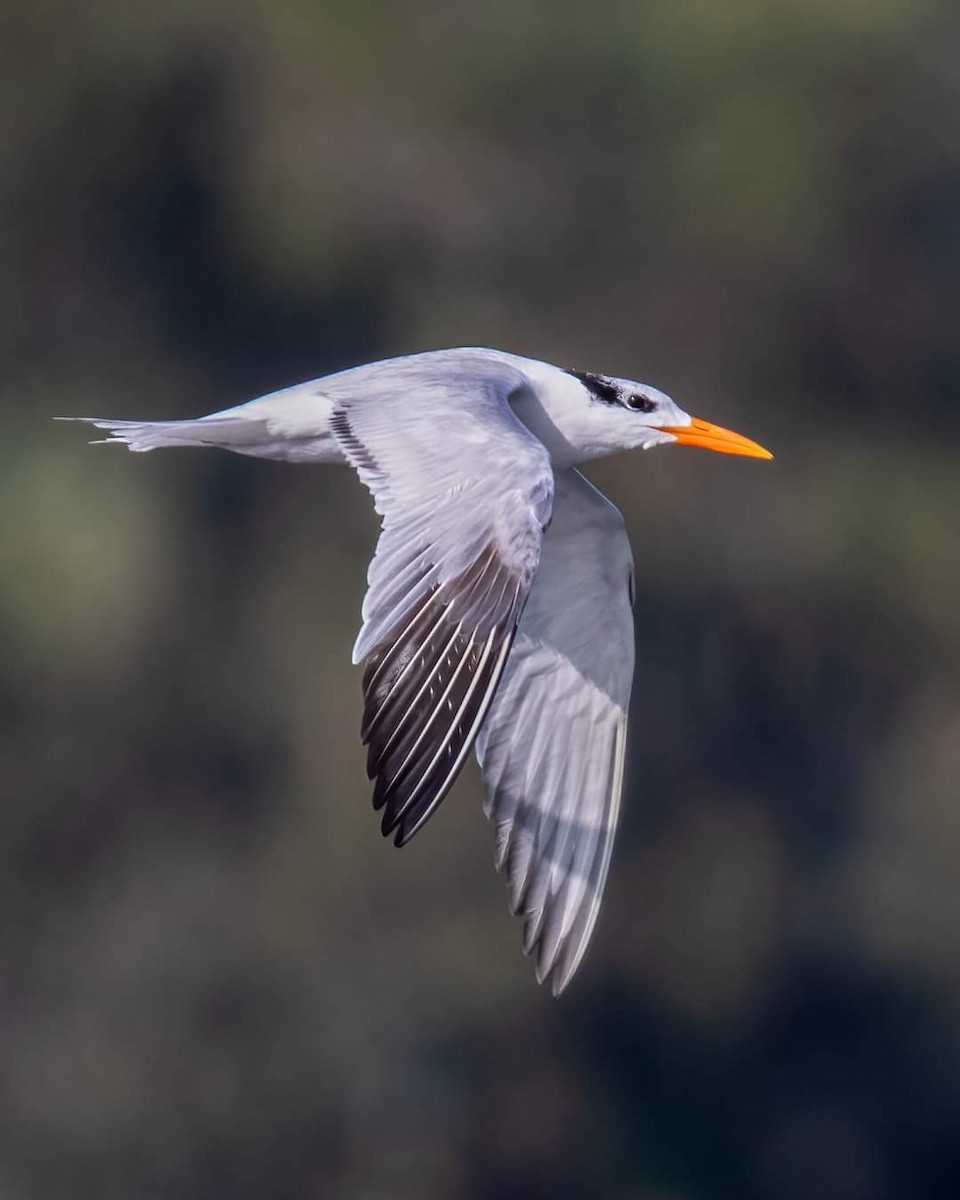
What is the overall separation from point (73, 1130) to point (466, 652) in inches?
451

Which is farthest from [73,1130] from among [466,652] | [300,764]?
[466,652]

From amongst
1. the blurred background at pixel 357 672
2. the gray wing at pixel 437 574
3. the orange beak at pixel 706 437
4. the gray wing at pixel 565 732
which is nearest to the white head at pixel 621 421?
the orange beak at pixel 706 437

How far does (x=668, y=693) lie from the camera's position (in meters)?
15.1

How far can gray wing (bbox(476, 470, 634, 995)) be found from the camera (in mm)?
4730

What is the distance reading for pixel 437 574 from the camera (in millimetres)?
3629

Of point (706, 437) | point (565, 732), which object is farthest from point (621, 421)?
point (565, 732)

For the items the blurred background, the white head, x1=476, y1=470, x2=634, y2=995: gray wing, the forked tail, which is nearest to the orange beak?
the white head

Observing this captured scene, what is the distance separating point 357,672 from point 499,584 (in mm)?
10209

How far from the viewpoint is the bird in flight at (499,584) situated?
11.5 feet

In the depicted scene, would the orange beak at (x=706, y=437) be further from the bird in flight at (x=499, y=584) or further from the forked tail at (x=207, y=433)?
the forked tail at (x=207, y=433)

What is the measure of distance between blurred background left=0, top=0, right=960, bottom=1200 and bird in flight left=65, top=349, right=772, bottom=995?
932 centimetres

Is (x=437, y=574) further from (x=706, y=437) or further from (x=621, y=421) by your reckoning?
(x=706, y=437)

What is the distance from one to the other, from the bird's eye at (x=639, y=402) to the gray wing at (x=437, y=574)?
0.66 metres

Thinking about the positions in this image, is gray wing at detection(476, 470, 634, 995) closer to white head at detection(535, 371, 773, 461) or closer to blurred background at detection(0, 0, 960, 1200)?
white head at detection(535, 371, 773, 461)
